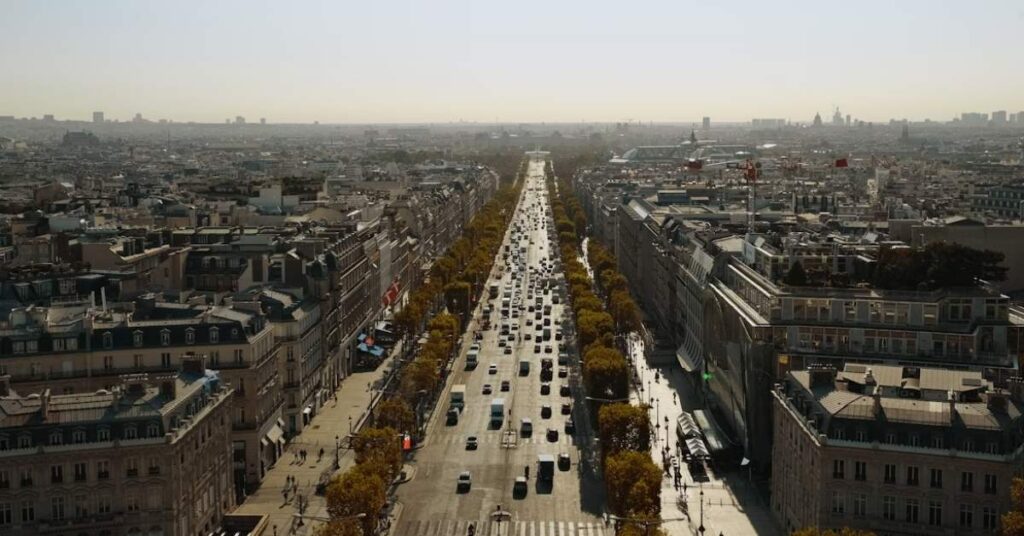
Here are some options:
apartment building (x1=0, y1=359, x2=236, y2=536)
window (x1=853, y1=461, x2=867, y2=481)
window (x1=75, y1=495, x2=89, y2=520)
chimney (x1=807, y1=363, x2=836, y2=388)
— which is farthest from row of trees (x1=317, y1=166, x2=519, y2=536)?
window (x1=853, y1=461, x2=867, y2=481)

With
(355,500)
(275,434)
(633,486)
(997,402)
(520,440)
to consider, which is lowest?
(520,440)

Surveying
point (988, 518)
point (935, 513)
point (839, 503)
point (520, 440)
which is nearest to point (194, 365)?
point (520, 440)

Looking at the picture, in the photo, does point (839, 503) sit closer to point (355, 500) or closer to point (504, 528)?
point (504, 528)

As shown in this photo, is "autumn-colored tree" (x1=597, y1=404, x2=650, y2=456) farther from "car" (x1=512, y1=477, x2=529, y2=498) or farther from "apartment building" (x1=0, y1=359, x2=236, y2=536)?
"apartment building" (x1=0, y1=359, x2=236, y2=536)

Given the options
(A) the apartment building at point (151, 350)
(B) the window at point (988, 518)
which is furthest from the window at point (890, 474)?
(A) the apartment building at point (151, 350)

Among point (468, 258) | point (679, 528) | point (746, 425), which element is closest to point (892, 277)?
point (746, 425)

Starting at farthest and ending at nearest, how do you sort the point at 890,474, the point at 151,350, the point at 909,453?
the point at 151,350 → the point at 890,474 → the point at 909,453

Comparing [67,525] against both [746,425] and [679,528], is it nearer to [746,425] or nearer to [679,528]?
[679,528]

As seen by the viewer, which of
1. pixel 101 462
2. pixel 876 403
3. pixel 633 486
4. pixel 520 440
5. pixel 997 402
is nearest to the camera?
pixel 101 462
